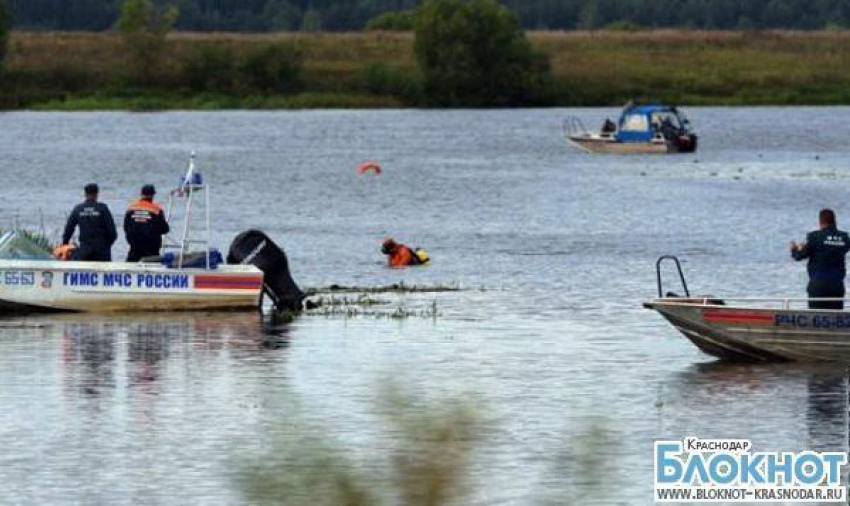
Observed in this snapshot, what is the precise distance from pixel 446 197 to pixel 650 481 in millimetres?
45063

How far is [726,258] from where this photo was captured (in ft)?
142

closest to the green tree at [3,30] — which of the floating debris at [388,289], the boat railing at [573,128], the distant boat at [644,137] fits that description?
the boat railing at [573,128]

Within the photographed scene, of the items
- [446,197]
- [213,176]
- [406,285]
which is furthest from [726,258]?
[213,176]

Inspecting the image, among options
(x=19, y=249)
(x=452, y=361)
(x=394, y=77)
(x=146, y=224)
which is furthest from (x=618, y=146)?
(x=452, y=361)

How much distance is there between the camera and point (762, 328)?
84.2ft

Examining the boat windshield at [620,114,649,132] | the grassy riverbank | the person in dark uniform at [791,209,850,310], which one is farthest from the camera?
the grassy riverbank

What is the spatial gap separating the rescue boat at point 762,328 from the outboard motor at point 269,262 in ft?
22.2

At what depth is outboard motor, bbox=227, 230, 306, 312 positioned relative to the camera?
100ft

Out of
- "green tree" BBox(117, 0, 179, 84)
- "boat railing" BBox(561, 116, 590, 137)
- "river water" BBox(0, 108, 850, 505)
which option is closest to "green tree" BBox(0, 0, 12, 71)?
"green tree" BBox(117, 0, 179, 84)

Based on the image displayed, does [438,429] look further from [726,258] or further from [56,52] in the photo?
[56,52]

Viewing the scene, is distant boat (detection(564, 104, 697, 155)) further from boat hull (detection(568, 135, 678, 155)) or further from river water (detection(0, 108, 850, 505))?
river water (detection(0, 108, 850, 505))

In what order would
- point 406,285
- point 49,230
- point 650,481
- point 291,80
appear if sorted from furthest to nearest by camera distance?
1. point 291,80
2. point 49,230
3. point 406,285
4. point 650,481

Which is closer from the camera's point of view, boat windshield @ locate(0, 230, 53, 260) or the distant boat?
boat windshield @ locate(0, 230, 53, 260)

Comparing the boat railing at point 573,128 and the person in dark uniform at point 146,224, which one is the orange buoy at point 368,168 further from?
the person in dark uniform at point 146,224
